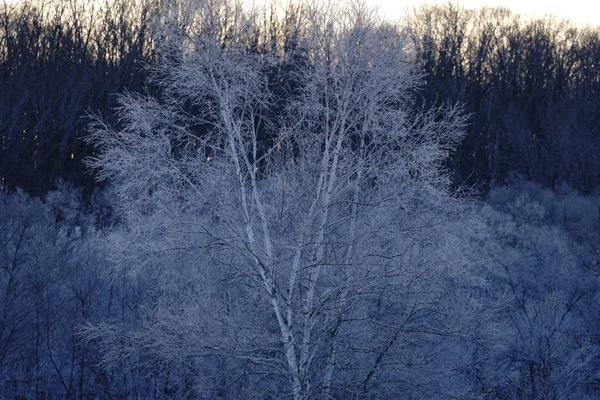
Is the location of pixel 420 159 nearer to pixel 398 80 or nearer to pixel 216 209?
pixel 398 80

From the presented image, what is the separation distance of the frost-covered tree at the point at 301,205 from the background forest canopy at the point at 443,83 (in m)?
16.9

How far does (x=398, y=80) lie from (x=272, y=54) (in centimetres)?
221

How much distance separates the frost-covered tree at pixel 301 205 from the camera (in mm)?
12609

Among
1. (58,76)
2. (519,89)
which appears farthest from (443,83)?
(58,76)

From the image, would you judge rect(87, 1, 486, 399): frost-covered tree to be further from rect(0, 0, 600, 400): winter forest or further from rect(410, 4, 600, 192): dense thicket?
rect(410, 4, 600, 192): dense thicket

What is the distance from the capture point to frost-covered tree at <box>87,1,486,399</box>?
41.4ft

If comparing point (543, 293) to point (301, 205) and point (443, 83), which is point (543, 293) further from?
point (443, 83)

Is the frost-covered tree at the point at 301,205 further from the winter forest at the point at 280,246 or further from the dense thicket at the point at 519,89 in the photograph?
the dense thicket at the point at 519,89

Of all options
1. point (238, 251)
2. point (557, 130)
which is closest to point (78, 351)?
point (238, 251)

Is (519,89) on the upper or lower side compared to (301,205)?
upper

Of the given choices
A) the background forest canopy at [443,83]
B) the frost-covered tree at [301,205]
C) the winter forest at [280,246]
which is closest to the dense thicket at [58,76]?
the background forest canopy at [443,83]

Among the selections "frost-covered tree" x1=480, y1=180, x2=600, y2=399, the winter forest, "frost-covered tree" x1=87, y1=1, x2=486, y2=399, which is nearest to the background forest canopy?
"frost-covered tree" x1=480, y1=180, x2=600, y2=399

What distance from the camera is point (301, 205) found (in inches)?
522

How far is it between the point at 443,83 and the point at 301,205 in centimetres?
3235
